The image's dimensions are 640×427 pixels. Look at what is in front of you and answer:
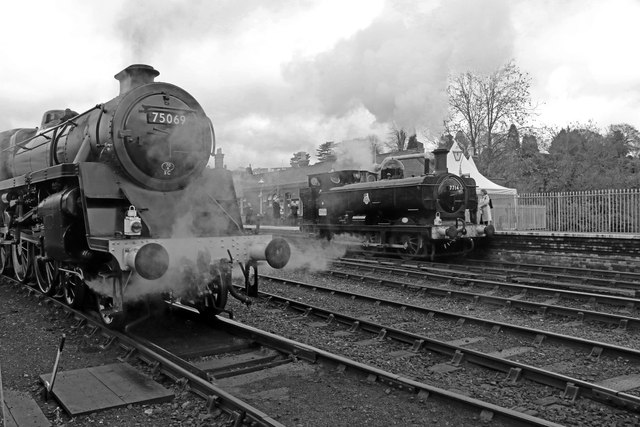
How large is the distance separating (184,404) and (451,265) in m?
9.14

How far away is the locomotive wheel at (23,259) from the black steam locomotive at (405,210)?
8.50 metres

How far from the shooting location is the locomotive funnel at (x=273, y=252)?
581 centimetres

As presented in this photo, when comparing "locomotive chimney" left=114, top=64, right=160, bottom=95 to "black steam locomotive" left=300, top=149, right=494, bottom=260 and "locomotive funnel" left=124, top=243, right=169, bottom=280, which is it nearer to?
"locomotive funnel" left=124, top=243, right=169, bottom=280

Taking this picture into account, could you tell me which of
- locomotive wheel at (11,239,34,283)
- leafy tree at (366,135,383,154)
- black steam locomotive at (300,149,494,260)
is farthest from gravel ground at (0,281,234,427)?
leafy tree at (366,135,383,154)

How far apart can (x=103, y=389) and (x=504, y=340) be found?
4.24 m

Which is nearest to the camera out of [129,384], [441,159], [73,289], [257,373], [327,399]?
[327,399]

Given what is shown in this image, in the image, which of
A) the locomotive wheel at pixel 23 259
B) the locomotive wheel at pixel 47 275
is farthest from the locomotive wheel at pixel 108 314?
the locomotive wheel at pixel 23 259

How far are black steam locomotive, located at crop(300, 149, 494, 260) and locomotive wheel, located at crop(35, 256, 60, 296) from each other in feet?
27.6

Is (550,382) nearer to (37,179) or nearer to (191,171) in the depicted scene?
(191,171)

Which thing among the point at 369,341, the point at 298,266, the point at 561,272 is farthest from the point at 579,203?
the point at 369,341

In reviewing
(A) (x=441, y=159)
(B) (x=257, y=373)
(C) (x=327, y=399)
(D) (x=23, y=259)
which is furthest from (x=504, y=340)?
(A) (x=441, y=159)

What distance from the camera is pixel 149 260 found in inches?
192

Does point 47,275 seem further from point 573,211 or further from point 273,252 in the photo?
point 573,211

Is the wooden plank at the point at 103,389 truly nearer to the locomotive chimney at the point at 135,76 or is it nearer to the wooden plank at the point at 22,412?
the wooden plank at the point at 22,412
